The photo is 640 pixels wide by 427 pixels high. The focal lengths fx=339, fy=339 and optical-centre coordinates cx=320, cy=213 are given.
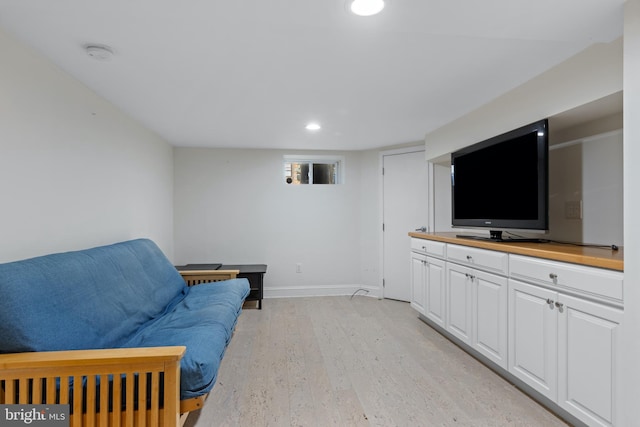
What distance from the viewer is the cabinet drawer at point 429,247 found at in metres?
2.96

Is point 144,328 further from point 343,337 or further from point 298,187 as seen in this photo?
point 298,187

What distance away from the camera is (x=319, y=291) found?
4.70 meters

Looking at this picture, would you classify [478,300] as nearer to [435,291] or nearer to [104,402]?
[435,291]

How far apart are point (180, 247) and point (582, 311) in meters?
4.16

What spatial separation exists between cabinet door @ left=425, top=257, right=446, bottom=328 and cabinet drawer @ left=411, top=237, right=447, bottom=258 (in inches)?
2.5

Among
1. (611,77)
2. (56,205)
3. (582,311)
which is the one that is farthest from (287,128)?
(582,311)

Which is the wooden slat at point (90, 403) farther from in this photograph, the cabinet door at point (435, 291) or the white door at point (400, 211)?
the white door at point (400, 211)

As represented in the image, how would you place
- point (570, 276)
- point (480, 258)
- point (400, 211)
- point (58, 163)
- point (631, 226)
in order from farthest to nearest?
point (400, 211), point (480, 258), point (58, 163), point (570, 276), point (631, 226)

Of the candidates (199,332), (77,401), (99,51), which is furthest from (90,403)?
(99,51)

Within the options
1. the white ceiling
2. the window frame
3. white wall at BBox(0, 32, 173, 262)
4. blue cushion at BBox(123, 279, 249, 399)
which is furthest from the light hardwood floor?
the window frame

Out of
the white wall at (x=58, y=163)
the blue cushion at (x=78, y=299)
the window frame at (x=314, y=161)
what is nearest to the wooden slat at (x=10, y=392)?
the blue cushion at (x=78, y=299)

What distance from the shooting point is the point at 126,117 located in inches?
117

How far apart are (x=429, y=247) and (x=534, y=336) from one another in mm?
1328

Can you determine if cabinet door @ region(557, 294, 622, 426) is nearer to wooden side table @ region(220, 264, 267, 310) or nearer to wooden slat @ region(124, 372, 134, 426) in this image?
wooden slat @ region(124, 372, 134, 426)
